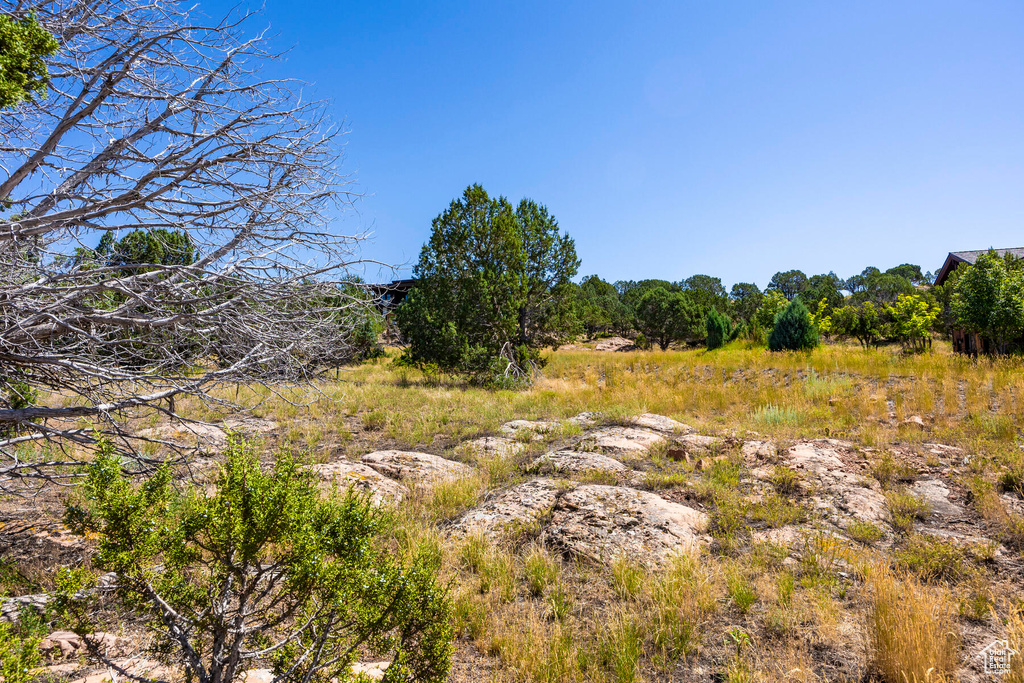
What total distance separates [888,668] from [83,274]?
5.38 m

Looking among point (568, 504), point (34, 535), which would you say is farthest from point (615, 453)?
point (34, 535)

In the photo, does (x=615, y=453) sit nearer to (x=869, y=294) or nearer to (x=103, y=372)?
(x=103, y=372)

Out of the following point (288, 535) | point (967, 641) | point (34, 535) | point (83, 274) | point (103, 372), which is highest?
point (83, 274)

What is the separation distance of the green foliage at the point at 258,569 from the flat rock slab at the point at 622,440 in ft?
18.3

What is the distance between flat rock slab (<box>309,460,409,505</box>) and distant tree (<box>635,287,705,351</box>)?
39195 millimetres

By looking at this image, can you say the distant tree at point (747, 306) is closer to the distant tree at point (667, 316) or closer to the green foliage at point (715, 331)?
the distant tree at point (667, 316)

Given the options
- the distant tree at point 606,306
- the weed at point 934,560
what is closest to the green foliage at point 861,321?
the distant tree at point 606,306

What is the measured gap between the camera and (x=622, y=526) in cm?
476

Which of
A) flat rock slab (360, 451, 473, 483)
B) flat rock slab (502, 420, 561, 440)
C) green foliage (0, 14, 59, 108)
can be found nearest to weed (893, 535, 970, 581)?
flat rock slab (360, 451, 473, 483)

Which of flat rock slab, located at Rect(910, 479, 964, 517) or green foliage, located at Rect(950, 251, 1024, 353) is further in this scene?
green foliage, located at Rect(950, 251, 1024, 353)

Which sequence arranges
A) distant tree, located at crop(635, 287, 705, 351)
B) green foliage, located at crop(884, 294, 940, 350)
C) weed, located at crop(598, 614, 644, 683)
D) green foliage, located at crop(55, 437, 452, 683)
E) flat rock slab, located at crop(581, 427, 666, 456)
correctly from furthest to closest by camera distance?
distant tree, located at crop(635, 287, 705, 351) → green foliage, located at crop(884, 294, 940, 350) → flat rock slab, located at crop(581, 427, 666, 456) → weed, located at crop(598, 614, 644, 683) → green foliage, located at crop(55, 437, 452, 683)

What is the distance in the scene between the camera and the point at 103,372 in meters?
3.32

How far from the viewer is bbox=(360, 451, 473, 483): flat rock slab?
6.63m

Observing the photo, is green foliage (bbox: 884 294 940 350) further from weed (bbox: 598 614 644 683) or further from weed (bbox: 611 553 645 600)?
weed (bbox: 598 614 644 683)
